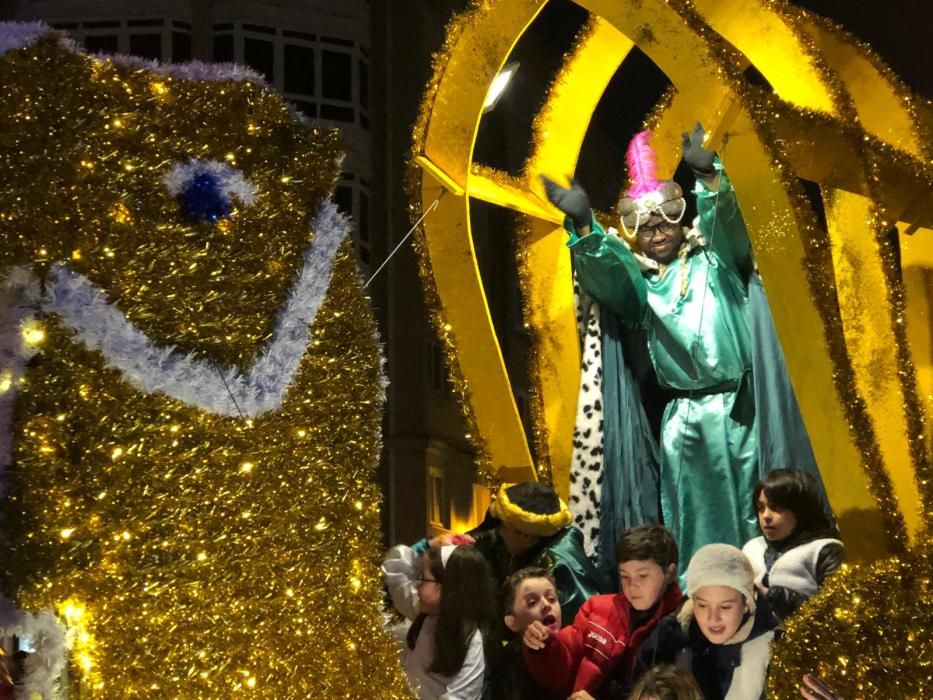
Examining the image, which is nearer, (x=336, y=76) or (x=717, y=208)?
(x=717, y=208)

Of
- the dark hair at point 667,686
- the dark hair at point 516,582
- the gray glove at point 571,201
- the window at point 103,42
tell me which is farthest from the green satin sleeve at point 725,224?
the window at point 103,42

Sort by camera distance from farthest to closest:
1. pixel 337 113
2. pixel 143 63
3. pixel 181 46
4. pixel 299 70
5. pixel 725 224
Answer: pixel 337 113 → pixel 299 70 → pixel 181 46 → pixel 725 224 → pixel 143 63

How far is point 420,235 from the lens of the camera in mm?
6043

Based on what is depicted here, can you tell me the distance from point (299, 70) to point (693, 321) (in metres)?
12.4

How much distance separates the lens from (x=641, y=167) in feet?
20.0

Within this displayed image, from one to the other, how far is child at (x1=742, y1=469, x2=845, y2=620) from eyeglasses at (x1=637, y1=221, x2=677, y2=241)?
1.76 meters

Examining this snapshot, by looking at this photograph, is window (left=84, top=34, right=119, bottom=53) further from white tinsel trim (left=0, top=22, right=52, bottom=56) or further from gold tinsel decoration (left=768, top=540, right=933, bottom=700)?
gold tinsel decoration (left=768, top=540, right=933, bottom=700)

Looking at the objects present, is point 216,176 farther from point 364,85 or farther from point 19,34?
point 364,85

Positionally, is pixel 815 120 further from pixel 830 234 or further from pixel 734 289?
pixel 734 289

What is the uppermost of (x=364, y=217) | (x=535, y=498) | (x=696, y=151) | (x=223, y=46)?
(x=223, y=46)

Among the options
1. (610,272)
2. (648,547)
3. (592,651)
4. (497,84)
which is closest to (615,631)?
(592,651)

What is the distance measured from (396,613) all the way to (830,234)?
2.64m

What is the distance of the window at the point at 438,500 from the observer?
17.2 metres

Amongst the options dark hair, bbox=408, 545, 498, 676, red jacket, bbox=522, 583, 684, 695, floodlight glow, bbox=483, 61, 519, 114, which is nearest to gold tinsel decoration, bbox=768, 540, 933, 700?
red jacket, bbox=522, 583, 684, 695
